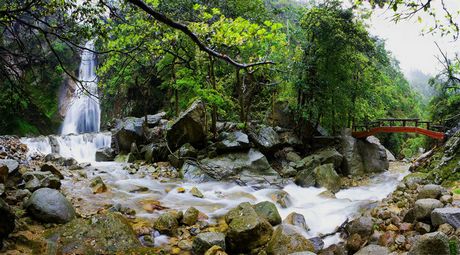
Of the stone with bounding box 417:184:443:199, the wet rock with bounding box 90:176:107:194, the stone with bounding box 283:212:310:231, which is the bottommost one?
the stone with bounding box 283:212:310:231

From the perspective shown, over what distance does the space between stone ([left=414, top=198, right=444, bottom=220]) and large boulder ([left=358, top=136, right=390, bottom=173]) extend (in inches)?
406

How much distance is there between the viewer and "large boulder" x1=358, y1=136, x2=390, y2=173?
15516 millimetres

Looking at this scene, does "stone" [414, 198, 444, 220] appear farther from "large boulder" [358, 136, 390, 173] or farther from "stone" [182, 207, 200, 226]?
"large boulder" [358, 136, 390, 173]

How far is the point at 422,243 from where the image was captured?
3.79 metres

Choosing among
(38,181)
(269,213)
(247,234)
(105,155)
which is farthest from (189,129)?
(247,234)

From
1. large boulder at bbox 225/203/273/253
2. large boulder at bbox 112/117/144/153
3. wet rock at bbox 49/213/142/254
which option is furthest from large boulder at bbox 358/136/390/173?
wet rock at bbox 49/213/142/254

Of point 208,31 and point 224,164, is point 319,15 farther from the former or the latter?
point 208,31

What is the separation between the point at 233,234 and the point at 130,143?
1033 centimetres

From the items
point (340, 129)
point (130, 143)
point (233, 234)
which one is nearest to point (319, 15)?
point (340, 129)

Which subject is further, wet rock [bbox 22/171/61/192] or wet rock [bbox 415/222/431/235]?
wet rock [bbox 22/171/61/192]

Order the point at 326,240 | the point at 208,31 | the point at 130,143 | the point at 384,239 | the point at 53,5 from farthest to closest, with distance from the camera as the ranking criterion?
the point at 130,143 → the point at 326,240 → the point at 384,239 → the point at 53,5 → the point at 208,31

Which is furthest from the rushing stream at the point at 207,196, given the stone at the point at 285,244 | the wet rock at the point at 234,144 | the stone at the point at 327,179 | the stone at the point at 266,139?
the stone at the point at 266,139

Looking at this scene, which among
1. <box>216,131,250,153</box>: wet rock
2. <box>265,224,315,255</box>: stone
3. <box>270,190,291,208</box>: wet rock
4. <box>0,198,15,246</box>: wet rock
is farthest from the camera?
<box>216,131,250,153</box>: wet rock

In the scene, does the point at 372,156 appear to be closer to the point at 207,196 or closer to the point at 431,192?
the point at 207,196
